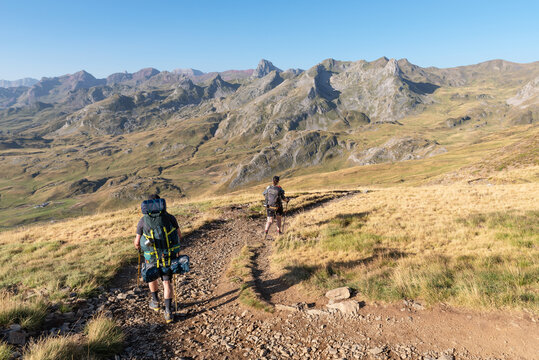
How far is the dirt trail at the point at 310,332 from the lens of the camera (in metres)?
5.61

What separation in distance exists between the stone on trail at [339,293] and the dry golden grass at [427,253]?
0.45 metres

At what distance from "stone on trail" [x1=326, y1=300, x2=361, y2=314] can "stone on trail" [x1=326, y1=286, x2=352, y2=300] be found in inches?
14.4

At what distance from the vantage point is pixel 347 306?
750 centimetres

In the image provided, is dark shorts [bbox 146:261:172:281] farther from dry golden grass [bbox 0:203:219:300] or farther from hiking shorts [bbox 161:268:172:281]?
dry golden grass [bbox 0:203:219:300]

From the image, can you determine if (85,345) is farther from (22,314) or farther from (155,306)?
(155,306)

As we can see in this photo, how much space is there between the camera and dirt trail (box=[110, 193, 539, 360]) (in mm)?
5609

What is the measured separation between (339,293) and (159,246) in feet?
18.7

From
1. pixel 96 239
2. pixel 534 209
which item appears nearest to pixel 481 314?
pixel 534 209

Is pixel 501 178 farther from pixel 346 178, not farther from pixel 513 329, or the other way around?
pixel 346 178

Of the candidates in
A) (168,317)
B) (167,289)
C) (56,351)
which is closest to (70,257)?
(167,289)

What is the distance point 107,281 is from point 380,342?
A: 10017 mm

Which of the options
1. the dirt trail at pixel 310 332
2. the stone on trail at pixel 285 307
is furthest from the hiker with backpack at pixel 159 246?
the stone on trail at pixel 285 307

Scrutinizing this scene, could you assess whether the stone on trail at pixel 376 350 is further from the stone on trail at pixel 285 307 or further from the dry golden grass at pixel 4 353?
the dry golden grass at pixel 4 353

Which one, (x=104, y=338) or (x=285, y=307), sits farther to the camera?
(x=285, y=307)
